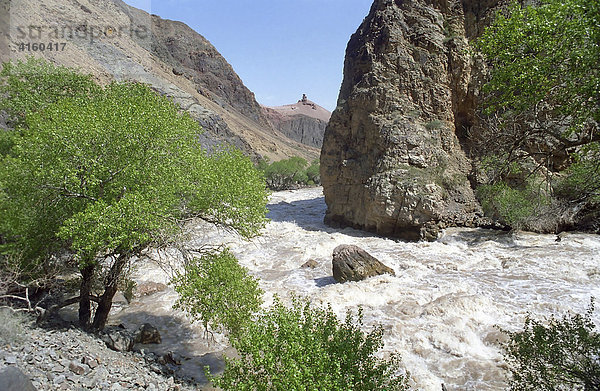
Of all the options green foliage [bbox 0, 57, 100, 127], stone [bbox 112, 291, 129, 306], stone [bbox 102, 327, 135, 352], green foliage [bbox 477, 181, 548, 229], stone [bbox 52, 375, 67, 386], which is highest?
green foliage [bbox 0, 57, 100, 127]

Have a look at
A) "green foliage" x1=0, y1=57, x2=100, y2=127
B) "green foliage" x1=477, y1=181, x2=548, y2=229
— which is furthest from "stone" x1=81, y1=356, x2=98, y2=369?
"green foliage" x1=477, y1=181, x2=548, y2=229

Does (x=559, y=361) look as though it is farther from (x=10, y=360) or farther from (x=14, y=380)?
(x=10, y=360)

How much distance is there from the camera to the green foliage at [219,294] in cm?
884

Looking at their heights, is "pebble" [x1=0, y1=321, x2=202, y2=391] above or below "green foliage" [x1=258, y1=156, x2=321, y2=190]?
below

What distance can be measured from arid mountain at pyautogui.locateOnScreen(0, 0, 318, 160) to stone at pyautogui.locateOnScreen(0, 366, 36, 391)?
167ft

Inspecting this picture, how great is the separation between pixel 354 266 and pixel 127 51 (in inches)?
3163

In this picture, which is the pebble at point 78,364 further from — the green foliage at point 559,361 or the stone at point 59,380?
the green foliage at point 559,361

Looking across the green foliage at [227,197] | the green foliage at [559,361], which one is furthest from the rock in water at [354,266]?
the green foliage at [559,361]

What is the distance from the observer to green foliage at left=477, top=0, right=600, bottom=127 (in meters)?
4.93

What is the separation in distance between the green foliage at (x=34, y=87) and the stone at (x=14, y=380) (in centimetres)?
1716

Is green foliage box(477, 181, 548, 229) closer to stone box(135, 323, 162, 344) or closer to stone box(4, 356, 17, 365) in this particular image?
stone box(135, 323, 162, 344)

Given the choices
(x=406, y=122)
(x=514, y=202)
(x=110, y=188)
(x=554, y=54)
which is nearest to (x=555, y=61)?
(x=554, y=54)

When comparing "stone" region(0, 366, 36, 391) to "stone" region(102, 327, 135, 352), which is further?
"stone" region(102, 327, 135, 352)

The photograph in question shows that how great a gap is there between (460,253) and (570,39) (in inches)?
650
